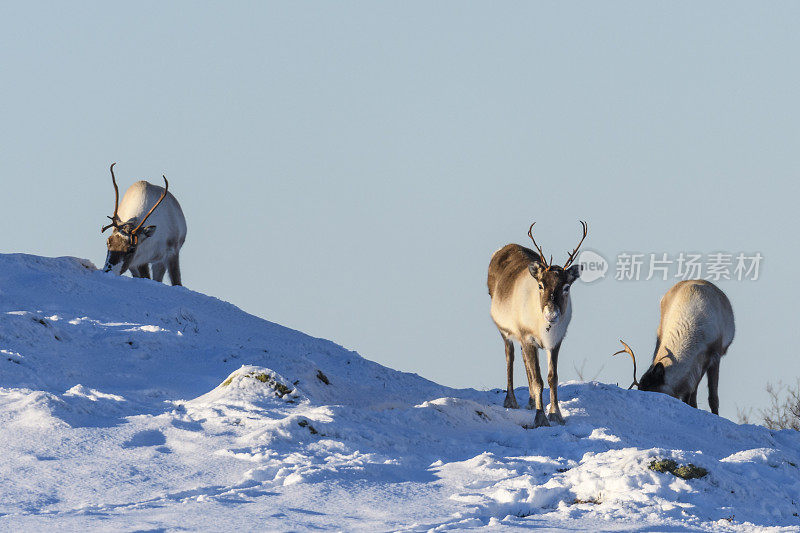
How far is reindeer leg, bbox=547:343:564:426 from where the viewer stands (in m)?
11.0

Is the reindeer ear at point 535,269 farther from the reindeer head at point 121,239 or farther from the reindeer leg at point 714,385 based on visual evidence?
the reindeer head at point 121,239

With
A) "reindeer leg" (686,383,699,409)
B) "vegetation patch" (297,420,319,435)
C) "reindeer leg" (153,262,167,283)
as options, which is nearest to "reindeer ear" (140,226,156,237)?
"reindeer leg" (153,262,167,283)

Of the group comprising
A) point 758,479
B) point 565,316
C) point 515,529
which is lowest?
point 515,529

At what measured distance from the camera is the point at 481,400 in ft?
42.1

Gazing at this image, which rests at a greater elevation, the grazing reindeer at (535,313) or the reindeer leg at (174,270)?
the reindeer leg at (174,270)

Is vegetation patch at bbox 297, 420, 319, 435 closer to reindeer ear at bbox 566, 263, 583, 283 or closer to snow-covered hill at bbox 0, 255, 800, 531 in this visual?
snow-covered hill at bbox 0, 255, 800, 531

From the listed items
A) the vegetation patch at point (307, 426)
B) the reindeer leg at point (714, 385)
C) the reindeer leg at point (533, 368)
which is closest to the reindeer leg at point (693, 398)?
the reindeer leg at point (714, 385)

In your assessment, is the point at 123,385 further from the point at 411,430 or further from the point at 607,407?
the point at 607,407

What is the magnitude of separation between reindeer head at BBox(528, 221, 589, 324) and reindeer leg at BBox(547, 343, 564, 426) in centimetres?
36

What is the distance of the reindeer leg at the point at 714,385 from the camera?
1595 centimetres

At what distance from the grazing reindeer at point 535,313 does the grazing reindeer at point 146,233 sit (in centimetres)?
771

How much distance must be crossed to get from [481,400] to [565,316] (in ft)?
6.88

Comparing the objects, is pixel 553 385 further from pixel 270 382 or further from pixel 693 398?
pixel 693 398

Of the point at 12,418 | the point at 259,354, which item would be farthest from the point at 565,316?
the point at 12,418
